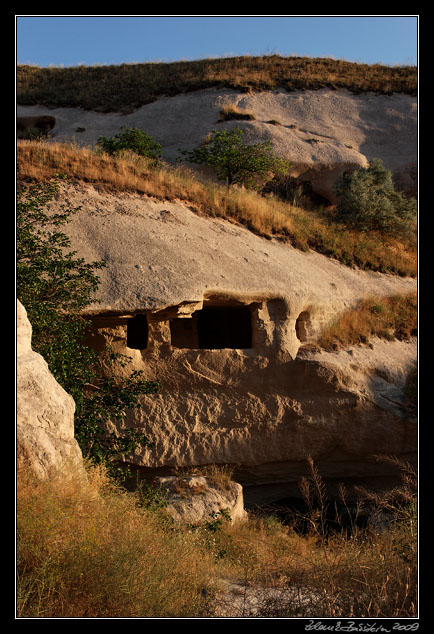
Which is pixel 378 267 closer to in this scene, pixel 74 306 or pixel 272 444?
pixel 272 444

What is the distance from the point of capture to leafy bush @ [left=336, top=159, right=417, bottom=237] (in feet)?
51.9

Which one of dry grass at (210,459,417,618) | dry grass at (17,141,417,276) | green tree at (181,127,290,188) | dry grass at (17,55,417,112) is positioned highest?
dry grass at (17,55,417,112)

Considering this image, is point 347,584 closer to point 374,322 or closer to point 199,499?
point 199,499

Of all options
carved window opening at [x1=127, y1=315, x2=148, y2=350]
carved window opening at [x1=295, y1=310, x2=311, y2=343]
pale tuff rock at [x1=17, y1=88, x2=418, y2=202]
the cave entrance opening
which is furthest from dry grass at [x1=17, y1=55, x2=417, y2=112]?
carved window opening at [x1=295, y1=310, x2=311, y2=343]

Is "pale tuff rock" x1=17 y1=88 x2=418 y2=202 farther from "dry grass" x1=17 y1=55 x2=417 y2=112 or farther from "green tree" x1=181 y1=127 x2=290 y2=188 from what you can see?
"green tree" x1=181 y1=127 x2=290 y2=188

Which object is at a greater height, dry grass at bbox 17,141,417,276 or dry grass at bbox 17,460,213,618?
dry grass at bbox 17,141,417,276

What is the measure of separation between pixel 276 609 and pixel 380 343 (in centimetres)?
727

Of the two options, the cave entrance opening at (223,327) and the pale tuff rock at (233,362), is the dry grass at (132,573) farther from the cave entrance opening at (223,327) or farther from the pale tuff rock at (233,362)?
the cave entrance opening at (223,327)

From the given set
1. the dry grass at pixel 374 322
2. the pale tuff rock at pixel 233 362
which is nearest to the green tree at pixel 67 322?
the pale tuff rock at pixel 233 362

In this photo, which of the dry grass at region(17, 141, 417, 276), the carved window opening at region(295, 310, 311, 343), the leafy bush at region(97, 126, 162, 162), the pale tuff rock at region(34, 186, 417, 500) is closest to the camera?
the pale tuff rock at region(34, 186, 417, 500)

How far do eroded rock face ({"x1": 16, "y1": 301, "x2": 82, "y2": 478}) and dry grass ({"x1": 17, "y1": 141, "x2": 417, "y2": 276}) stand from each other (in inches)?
229

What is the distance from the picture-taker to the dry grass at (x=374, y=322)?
34.7ft

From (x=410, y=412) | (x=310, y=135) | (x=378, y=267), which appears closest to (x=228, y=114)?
(x=310, y=135)

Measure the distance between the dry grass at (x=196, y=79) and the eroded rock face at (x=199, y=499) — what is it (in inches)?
771
